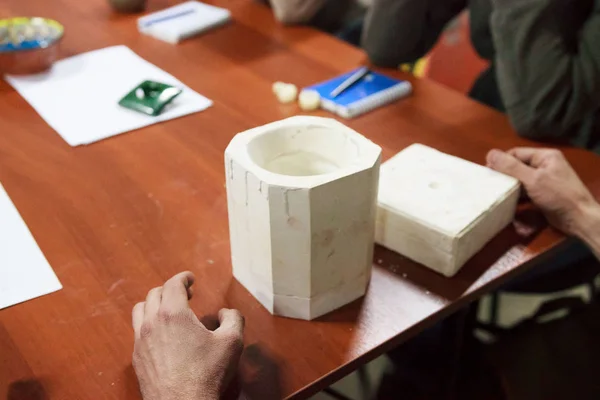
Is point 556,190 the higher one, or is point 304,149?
point 304,149

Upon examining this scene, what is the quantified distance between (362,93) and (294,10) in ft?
1.20

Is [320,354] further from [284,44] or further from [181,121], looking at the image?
[284,44]

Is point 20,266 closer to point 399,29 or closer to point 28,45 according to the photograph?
point 28,45

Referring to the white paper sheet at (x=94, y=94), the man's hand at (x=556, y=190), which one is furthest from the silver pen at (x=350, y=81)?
the man's hand at (x=556, y=190)

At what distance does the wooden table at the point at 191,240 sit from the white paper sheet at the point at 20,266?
0.04 ft

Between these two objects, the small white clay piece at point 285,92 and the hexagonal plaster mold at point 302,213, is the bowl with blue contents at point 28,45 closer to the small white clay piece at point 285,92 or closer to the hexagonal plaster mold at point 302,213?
the small white clay piece at point 285,92

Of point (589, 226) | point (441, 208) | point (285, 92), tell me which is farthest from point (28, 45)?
point (589, 226)

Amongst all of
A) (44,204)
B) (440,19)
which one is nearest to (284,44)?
(440,19)

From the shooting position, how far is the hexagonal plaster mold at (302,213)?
0.56 metres

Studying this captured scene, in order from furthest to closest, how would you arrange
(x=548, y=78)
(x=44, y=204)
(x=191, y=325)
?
(x=548, y=78)
(x=44, y=204)
(x=191, y=325)

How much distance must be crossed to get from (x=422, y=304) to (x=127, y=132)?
531mm

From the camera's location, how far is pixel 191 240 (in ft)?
2.43

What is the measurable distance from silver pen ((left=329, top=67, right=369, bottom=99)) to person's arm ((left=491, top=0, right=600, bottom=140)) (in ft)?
0.78

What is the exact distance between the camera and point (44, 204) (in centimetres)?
80
